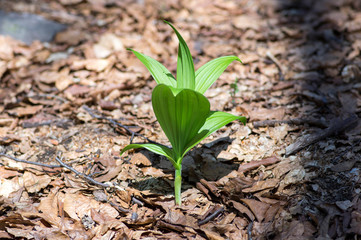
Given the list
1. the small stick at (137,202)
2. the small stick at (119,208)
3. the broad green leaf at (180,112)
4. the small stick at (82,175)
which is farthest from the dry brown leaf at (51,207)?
the broad green leaf at (180,112)

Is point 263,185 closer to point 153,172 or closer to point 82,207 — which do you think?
point 153,172

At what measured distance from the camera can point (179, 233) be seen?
1805 millimetres

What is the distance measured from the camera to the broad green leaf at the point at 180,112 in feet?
5.21

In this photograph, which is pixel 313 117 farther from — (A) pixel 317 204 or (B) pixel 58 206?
(B) pixel 58 206

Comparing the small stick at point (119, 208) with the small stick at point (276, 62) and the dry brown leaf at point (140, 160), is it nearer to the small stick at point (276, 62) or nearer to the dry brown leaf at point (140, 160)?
the dry brown leaf at point (140, 160)

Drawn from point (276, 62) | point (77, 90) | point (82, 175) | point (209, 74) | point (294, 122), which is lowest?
point (82, 175)

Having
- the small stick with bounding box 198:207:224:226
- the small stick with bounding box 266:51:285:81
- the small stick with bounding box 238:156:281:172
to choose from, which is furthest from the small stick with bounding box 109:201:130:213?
the small stick with bounding box 266:51:285:81

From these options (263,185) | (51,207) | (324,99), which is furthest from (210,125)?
(324,99)

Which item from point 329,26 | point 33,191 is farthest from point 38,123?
point 329,26

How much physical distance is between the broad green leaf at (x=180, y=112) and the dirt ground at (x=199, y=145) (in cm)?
40

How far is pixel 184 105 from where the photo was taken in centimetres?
164

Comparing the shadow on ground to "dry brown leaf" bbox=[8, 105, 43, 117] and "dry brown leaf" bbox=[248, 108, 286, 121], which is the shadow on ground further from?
"dry brown leaf" bbox=[8, 105, 43, 117]

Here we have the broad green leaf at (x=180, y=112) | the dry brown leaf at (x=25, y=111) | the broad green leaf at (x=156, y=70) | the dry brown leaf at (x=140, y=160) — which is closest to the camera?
the broad green leaf at (x=180, y=112)

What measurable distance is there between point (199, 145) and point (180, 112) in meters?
0.72
